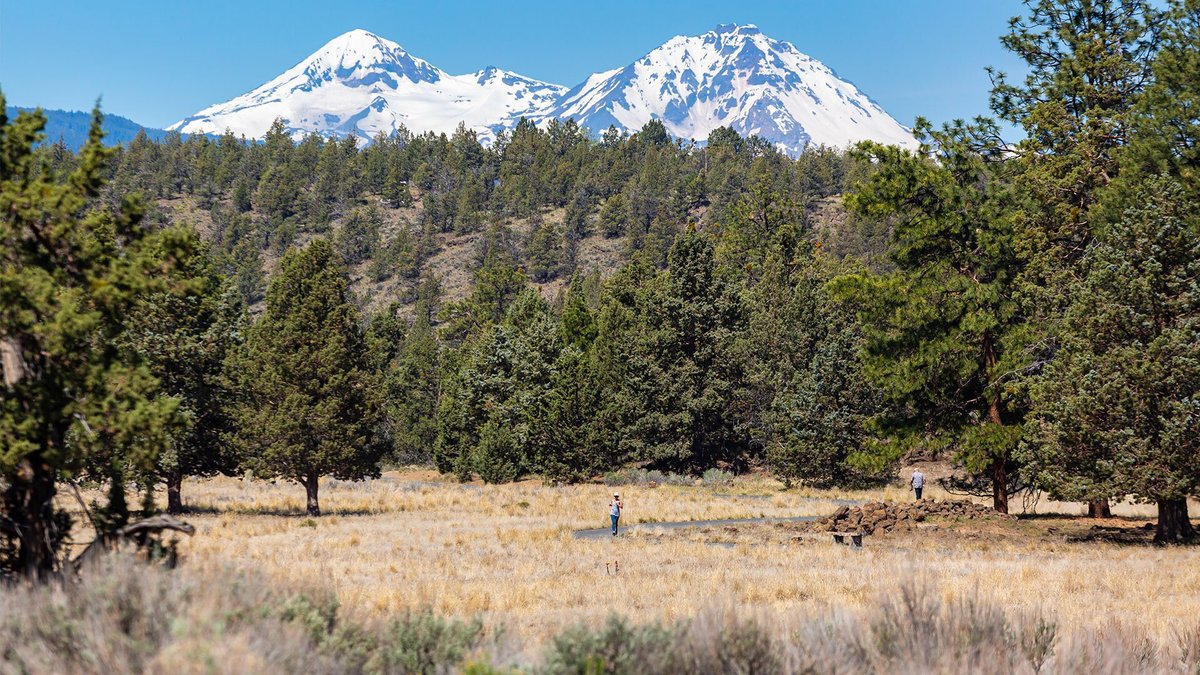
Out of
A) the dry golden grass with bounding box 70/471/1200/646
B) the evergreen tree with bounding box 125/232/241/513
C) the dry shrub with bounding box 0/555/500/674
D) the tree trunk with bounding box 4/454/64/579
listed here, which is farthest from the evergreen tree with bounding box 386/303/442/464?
the dry shrub with bounding box 0/555/500/674

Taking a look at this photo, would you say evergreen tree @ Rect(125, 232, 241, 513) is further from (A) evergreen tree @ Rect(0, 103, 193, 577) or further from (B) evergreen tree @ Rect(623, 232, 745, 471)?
(B) evergreen tree @ Rect(623, 232, 745, 471)

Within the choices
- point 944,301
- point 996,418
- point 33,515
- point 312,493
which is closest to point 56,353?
point 33,515

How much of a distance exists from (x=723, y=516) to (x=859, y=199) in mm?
12145

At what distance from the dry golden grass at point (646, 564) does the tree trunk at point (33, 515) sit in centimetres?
127

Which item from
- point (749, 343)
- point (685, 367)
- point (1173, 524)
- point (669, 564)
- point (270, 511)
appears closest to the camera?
point (669, 564)

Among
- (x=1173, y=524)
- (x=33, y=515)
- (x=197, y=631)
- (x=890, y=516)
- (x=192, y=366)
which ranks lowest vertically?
(x=890, y=516)

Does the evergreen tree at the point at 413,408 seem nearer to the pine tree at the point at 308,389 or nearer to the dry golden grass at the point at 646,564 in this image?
the dry golden grass at the point at 646,564

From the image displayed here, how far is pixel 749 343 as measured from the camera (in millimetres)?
59938

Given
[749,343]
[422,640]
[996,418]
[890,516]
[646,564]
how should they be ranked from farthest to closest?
[749,343], [996,418], [890,516], [646,564], [422,640]

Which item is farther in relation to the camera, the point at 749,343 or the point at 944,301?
the point at 749,343

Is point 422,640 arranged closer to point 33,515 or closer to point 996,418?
point 33,515

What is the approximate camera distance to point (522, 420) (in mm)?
60281

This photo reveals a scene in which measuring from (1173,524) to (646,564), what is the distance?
13690mm

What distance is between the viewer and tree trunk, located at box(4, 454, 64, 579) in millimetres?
8555
